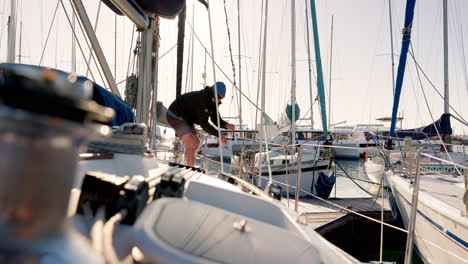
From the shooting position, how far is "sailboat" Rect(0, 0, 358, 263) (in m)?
0.26

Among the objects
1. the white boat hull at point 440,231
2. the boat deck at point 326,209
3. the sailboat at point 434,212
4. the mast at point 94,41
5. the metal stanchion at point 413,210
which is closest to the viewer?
the metal stanchion at point 413,210

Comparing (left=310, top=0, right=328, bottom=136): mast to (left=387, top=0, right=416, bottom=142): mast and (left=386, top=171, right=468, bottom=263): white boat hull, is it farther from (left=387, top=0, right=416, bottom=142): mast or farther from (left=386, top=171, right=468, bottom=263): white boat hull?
(left=386, top=171, right=468, bottom=263): white boat hull

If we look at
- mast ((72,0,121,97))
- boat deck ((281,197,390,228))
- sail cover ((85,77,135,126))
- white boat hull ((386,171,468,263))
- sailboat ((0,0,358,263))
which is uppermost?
mast ((72,0,121,97))

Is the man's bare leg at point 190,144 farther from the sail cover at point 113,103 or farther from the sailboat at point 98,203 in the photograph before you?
the sailboat at point 98,203

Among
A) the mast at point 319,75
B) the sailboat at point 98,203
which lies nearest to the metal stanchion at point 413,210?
the sailboat at point 98,203

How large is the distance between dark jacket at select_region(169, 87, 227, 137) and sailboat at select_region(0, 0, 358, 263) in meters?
1.68

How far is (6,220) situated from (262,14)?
5.75 meters

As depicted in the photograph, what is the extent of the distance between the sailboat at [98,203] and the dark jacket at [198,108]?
5.51 ft

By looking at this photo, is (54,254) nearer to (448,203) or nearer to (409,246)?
(409,246)

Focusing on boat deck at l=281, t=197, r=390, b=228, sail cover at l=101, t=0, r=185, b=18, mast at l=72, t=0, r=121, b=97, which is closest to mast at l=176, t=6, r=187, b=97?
sail cover at l=101, t=0, r=185, b=18

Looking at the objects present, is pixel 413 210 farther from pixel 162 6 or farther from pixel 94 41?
pixel 94 41

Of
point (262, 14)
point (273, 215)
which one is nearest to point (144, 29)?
point (273, 215)

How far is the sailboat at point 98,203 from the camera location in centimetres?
26

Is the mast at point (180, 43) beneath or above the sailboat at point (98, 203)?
above
